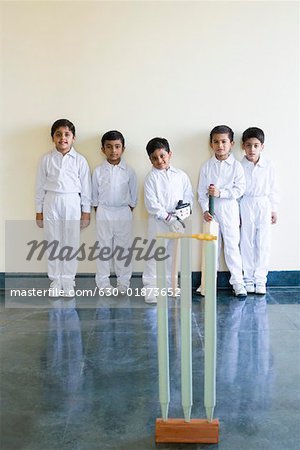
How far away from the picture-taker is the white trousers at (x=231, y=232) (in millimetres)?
4477

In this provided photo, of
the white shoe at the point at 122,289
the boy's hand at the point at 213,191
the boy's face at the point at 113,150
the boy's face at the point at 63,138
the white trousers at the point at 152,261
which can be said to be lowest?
the white shoe at the point at 122,289

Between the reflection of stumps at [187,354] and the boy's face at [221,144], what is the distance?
2576 millimetres

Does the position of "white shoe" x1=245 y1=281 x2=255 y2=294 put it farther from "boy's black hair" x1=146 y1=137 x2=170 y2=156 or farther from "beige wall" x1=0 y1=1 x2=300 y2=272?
"boy's black hair" x1=146 y1=137 x2=170 y2=156

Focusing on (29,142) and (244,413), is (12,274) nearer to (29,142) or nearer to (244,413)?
(29,142)

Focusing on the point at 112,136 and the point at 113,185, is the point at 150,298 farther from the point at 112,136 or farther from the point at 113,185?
the point at 112,136

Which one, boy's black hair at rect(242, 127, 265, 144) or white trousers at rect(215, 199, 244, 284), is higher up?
boy's black hair at rect(242, 127, 265, 144)

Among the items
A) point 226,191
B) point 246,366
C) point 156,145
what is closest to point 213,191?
point 226,191

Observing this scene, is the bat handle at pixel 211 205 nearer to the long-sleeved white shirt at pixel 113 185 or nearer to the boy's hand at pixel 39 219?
the long-sleeved white shirt at pixel 113 185

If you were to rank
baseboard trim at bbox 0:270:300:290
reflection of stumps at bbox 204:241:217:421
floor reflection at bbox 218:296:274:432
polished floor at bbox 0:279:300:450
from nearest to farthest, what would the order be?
reflection of stumps at bbox 204:241:217:421, polished floor at bbox 0:279:300:450, floor reflection at bbox 218:296:274:432, baseboard trim at bbox 0:270:300:290

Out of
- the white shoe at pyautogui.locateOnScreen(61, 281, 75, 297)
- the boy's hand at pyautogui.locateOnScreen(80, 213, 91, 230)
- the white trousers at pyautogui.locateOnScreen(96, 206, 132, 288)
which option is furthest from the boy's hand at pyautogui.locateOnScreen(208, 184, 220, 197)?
the white shoe at pyautogui.locateOnScreen(61, 281, 75, 297)

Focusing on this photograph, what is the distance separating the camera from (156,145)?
4.34 meters

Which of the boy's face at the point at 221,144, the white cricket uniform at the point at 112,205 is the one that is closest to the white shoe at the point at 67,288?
the white cricket uniform at the point at 112,205

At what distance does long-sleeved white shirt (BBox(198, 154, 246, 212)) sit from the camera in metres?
4.43

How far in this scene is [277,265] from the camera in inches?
187
